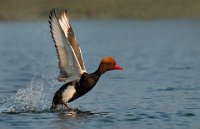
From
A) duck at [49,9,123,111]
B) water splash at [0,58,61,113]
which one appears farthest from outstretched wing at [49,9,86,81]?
water splash at [0,58,61,113]

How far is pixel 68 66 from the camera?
1595cm

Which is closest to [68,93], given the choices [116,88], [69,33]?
[69,33]

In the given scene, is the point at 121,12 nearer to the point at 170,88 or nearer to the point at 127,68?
the point at 127,68

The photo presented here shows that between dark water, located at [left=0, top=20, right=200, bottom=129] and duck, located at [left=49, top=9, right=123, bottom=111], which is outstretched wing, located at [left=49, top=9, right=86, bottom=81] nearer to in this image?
duck, located at [left=49, top=9, right=123, bottom=111]

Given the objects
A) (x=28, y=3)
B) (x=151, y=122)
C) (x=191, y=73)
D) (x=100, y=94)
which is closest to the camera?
(x=151, y=122)

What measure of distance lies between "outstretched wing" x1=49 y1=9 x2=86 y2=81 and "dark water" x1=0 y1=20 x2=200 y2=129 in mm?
977

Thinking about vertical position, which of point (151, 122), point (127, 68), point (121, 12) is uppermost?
point (121, 12)

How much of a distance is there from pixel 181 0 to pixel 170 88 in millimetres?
52297

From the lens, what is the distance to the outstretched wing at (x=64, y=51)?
15.5 m

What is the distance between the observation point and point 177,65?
28.5m

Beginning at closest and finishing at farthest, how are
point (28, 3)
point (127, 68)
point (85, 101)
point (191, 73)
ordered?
point (85, 101) < point (191, 73) < point (127, 68) < point (28, 3)

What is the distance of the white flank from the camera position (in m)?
15.9

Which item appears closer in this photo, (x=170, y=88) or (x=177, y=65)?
(x=170, y=88)

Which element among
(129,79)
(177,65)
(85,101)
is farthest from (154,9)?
(85,101)
